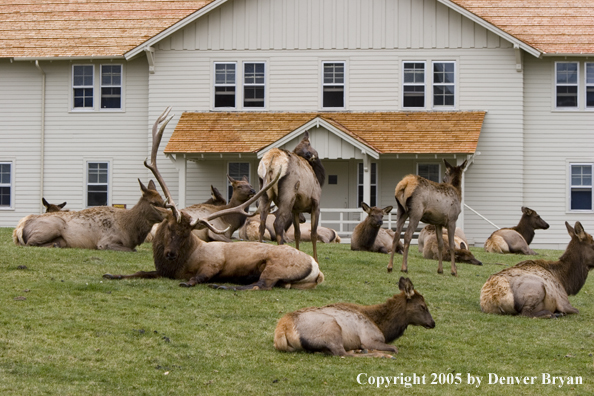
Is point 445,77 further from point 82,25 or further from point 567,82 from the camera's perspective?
point 82,25

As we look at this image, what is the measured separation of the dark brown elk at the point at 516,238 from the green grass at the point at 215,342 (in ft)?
29.5

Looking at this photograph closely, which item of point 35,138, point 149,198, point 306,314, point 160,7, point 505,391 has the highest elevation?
point 160,7

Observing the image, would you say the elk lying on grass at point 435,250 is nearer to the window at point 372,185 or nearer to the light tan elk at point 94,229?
the light tan elk at point 94,229

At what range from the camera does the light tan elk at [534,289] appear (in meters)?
12.0

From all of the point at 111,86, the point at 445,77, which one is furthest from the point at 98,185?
the point at 445,77

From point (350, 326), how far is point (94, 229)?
8.52 meters

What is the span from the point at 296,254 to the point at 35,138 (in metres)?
20.6

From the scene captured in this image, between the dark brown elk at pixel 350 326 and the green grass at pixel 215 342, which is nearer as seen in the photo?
the green grass at pixel 215 342

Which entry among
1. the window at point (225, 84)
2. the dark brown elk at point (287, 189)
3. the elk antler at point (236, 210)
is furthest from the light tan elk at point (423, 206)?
the window at point (225, 84)

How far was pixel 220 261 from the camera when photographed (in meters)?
12.8

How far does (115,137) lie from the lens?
102 ft

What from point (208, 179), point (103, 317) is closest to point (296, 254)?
point (103, 317)

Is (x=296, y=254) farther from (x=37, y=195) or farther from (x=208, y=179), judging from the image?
(x=37, y=195)

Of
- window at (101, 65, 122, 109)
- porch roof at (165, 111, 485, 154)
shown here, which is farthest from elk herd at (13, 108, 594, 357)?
window at (101, 65, 122, 109)
